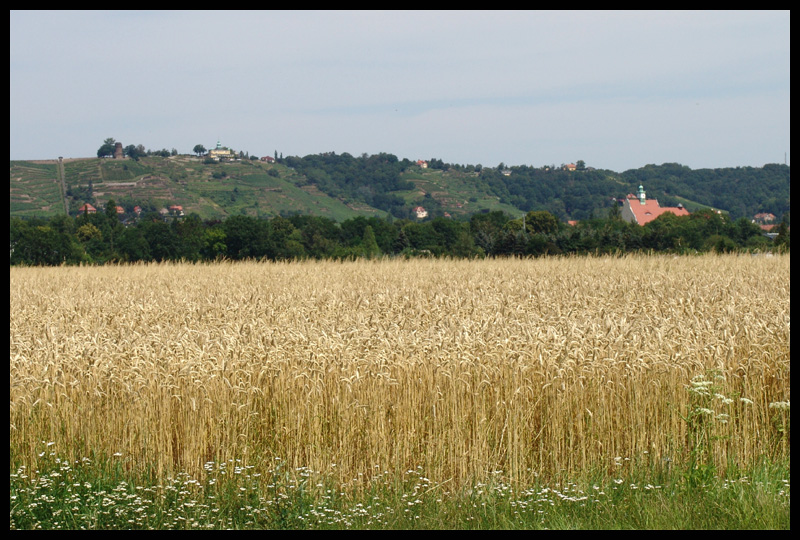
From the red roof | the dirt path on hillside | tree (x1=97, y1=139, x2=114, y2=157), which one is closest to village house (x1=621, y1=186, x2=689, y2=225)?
the red roof

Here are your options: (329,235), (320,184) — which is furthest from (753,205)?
(320,184)

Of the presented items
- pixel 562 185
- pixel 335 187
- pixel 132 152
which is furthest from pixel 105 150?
pixel 562 185

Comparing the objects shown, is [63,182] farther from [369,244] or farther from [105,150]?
[369,244]

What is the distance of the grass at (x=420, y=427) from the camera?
5.80 metres

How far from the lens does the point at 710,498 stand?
5691 mm

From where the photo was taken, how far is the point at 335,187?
587 ft

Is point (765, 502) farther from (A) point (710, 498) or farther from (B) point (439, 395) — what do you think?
(B) point (439, 395)

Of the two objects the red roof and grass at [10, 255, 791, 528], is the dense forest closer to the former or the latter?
the red roof

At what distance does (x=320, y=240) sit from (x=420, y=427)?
161ft

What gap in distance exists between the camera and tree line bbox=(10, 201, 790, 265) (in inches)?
1838

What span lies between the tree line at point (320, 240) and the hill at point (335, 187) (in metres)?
74.8

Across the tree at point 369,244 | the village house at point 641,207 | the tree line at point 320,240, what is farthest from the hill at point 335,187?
the tree at point 369,244

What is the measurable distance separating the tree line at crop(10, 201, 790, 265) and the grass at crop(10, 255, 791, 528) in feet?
122

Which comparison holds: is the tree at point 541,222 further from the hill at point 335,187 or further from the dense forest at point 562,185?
the hill at point 335,187
